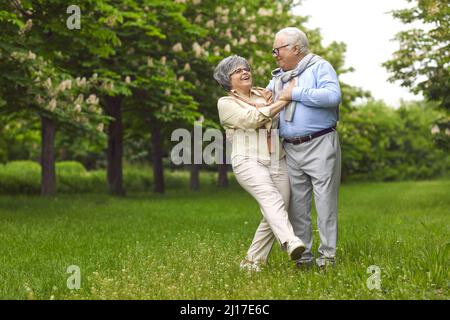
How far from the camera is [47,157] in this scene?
70.7ft

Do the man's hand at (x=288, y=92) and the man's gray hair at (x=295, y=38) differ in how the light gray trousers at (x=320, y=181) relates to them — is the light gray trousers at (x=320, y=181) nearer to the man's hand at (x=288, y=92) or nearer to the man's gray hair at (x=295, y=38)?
the man's hand at (x=288, y=92)

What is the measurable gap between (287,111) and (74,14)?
8439 mm

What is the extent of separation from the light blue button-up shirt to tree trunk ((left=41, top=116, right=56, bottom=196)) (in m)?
15.5

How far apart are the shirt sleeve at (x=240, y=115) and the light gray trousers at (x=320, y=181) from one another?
1.60 feet

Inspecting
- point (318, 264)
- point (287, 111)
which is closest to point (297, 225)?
point (318, 264)

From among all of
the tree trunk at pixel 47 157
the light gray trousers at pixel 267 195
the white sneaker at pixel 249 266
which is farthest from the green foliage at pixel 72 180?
the light gray trousers at pixel 267 195

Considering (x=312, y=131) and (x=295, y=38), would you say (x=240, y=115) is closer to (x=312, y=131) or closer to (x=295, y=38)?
(x=312, y=131)

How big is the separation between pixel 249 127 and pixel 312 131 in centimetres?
64

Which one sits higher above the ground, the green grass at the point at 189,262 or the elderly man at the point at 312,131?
the elderly man at the point at 312,131

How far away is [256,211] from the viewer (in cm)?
1677

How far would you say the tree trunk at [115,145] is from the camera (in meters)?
23.2

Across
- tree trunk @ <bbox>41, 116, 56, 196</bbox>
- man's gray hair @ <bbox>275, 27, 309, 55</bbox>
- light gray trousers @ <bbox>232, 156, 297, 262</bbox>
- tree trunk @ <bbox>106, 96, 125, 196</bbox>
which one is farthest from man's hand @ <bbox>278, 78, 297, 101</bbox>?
tree trunk @ <bbox>106, 96, 125, 196</bbox>

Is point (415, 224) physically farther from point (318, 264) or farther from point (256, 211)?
point (318, 264)

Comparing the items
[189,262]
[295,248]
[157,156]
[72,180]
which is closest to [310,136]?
[295,248]
